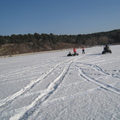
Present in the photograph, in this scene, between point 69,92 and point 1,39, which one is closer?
point 69,92

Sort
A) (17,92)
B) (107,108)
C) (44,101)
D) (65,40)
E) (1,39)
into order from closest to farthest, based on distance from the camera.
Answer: (107,108), (44,101), (17,92), (1,39), (65,40)

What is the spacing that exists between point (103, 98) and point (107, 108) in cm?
64

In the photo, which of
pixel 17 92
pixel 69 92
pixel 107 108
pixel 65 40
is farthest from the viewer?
pixel 65 40

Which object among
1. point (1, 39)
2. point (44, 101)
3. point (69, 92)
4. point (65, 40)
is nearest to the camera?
point (44, 101)

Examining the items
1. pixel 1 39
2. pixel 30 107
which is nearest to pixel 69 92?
pixel 30 107

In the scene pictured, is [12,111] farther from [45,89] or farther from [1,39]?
[1,39]

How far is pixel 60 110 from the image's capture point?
3.94 m

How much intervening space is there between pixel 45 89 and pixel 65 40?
3399 inches

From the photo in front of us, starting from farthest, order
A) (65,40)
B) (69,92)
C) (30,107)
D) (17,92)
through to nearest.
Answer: (65,40), (17,92), (69,92), (30,107)

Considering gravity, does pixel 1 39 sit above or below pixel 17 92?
above

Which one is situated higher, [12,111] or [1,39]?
[1,39]

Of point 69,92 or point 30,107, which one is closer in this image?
point 30,107

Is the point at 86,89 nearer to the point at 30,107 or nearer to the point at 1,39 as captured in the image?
the point at 30,107

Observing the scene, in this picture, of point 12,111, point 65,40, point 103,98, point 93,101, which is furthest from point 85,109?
point 65,40
